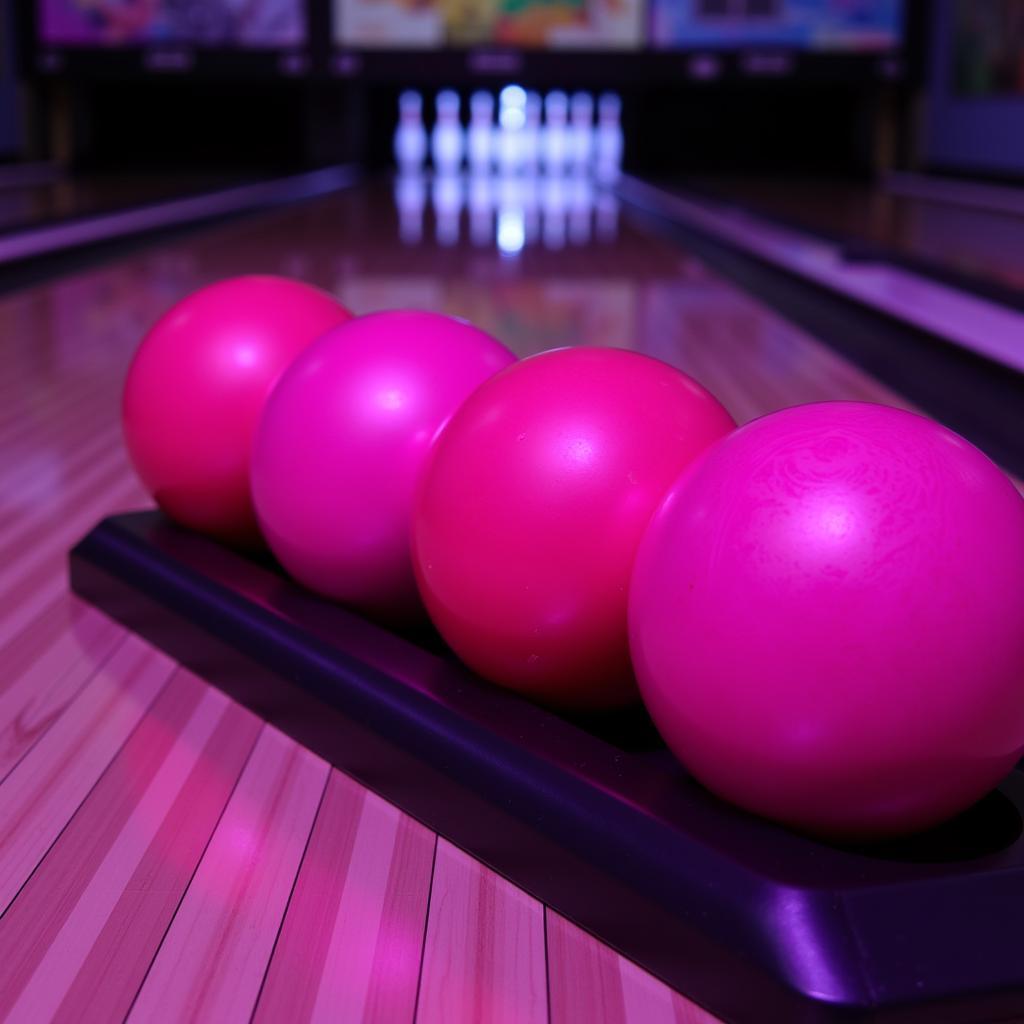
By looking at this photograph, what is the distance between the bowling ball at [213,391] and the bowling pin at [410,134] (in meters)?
10.3

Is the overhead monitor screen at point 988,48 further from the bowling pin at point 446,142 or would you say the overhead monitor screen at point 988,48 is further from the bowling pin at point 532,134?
the bowling pin at point 446,142

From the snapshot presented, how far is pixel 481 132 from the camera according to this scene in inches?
467

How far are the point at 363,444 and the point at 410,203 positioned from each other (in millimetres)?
7068

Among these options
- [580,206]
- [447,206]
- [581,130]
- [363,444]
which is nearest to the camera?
[363,444]

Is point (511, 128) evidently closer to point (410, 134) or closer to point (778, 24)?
point (410, 134)

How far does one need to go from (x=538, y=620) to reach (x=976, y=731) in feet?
1.08

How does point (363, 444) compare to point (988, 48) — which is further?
point (988, 48)

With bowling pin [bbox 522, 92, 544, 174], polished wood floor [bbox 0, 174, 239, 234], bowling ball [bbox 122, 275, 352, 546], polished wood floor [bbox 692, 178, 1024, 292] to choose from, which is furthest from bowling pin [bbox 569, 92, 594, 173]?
bowling ball [bbox 122, 275, 352, 546]

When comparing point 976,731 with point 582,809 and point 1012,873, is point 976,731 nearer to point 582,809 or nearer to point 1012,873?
point 1012,873

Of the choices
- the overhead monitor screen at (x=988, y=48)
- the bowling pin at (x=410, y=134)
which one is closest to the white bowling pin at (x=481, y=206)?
the bowling pin at (x=410, y=134)

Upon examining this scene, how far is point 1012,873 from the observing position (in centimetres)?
87

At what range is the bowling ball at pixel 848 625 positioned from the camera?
86cm

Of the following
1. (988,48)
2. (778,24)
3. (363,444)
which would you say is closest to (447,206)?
(778,24)

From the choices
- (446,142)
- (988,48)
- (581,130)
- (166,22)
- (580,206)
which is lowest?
(580,206)
